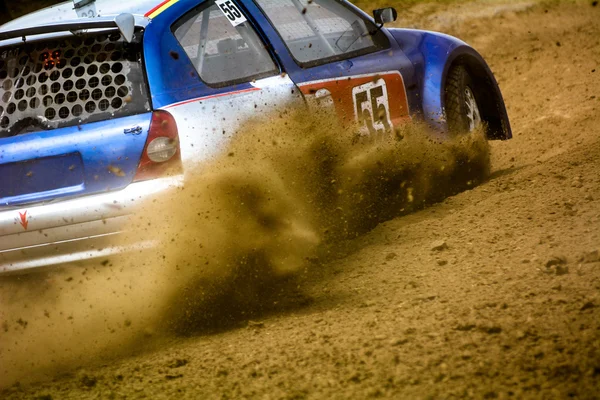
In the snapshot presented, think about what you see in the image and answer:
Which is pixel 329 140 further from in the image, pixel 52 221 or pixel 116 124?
pixel 52 221

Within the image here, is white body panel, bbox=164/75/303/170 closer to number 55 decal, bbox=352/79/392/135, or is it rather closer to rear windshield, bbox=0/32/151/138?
rear windshield, bbox=0/32/151/138

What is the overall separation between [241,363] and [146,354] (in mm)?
701

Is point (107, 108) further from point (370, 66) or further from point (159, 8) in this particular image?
point (370, 66)

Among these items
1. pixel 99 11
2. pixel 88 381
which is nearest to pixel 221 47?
pixel 99 11

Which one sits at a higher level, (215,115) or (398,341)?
(215,115)

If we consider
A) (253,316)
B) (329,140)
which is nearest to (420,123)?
(329,140)

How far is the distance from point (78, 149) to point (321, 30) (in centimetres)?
203

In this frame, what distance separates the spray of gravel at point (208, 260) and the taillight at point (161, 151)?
0.12m

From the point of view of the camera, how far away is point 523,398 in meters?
3.00

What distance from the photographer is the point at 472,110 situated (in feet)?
21.9

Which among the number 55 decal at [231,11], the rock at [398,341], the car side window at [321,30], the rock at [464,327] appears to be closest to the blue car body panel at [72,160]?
the number 55 decal at [231,11]

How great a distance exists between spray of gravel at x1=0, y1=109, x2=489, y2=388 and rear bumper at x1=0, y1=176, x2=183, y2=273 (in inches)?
2.7

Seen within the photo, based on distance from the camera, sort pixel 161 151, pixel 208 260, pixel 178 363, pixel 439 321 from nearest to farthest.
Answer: pixel 439 321, pixel 178 363, pixel 161 151, pixel 208 260

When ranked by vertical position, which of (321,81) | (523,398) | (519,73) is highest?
(321,81)
